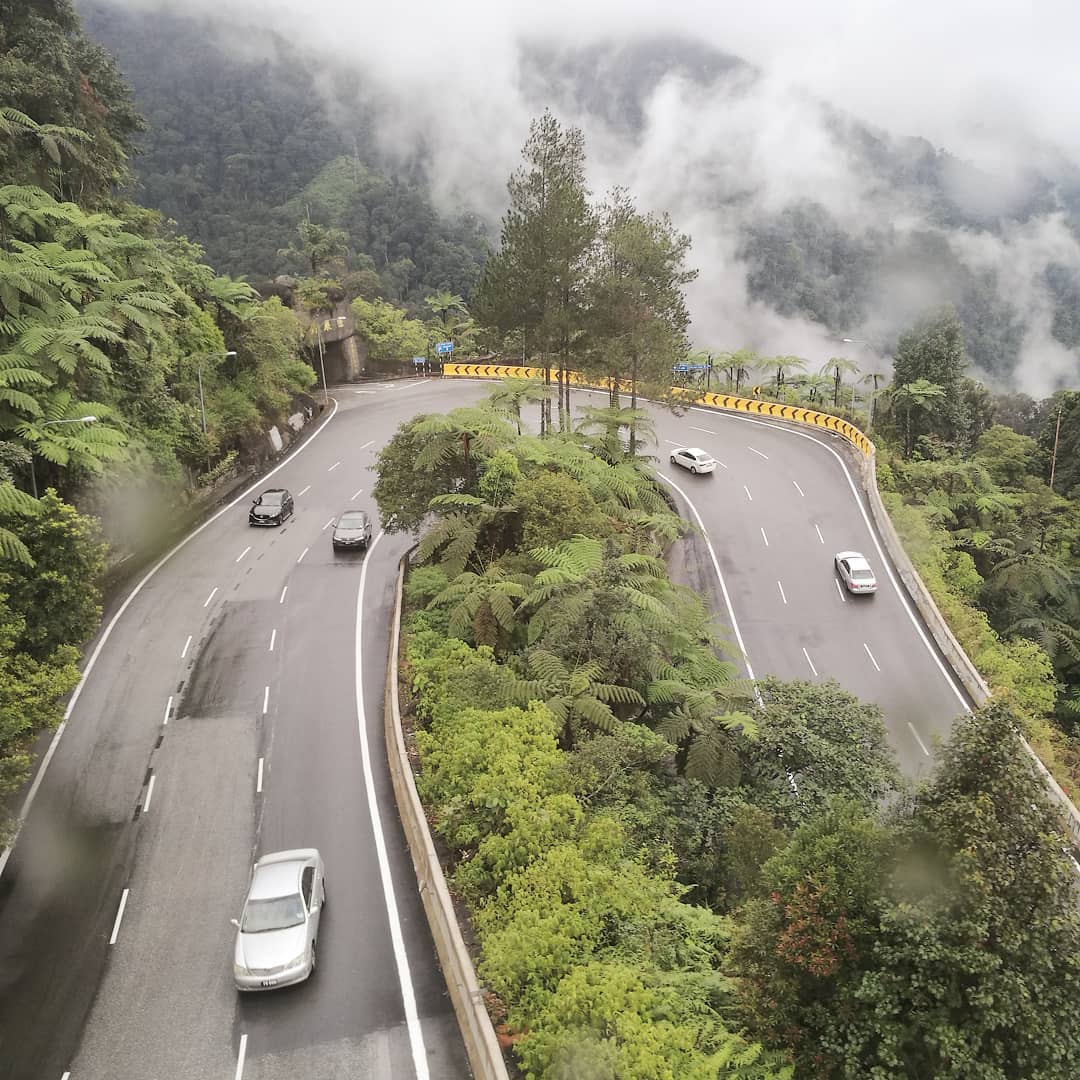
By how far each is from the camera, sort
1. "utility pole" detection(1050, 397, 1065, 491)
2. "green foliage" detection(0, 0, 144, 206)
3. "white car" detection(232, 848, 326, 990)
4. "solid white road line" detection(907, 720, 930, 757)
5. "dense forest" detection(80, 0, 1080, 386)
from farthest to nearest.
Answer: "dense forest" detection(80, 0, 1080, 386)
"utility pole" detection(1050, 397, 1065, 491)
"green foliage" detection(0, 0, 144, 206)
"solid white road line" detection(907, 720, 930, 757)
"white car" detection(232, 848, 326, 990)

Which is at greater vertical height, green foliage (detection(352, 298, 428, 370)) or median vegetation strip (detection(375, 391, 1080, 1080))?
green foliage (detection(352, 298, 428, 370))

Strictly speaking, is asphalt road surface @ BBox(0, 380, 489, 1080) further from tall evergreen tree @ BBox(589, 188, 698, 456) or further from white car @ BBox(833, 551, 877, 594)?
white car @ BBox(833, 551, 877, 594)

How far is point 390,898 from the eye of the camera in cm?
1342

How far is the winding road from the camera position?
443 inches

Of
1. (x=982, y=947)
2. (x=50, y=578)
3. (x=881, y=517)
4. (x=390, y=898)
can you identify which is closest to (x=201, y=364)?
(x=50, y=578)

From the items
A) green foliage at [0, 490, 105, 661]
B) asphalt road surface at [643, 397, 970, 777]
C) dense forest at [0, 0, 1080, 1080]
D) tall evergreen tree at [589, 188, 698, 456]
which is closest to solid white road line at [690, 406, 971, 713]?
asphalt road surface at [643, 397, 970, 777]

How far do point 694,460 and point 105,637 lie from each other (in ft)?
84.7

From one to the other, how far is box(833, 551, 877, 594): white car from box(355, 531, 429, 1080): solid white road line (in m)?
17.2

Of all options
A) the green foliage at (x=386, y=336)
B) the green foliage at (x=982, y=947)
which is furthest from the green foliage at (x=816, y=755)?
the green foliage at (x=386, y=336)

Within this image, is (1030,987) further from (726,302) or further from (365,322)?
(726,302)

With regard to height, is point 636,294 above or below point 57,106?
below

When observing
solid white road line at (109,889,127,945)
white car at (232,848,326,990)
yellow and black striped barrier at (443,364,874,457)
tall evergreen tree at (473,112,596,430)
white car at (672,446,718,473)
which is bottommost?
A: solid white road line at (109,889,127,945)

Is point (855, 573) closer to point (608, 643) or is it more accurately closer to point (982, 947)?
point (608, 643)

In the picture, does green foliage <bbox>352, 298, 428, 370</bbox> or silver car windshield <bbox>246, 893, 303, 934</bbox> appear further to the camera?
green foliage <bbox>352, 298, 428, 370</bbox>
